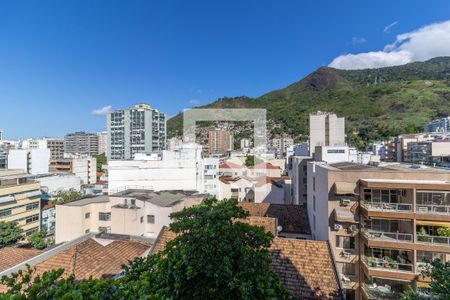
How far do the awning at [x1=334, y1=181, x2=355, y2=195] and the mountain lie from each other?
1913 inches

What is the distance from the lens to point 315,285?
8.49m

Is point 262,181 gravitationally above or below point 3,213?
above

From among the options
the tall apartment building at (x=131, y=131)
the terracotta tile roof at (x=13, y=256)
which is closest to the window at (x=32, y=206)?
the terracotta tile roof at (x=13, y=256)

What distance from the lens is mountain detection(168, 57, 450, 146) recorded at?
74250mm

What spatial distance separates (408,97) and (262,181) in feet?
289

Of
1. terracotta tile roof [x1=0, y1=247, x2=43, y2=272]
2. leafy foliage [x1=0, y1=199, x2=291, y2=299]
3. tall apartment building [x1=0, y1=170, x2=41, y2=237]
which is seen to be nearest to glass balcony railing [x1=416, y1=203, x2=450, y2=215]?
leafy foliage [x1=0, y1=199, x2=291, y2=299]

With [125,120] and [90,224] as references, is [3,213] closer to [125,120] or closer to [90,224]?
[90,224]

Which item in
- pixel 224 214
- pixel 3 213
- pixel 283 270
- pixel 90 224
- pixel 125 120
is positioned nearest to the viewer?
pixel 224 214

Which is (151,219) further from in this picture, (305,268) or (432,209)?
(432,209)

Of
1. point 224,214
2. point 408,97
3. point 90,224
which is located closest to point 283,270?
point 224,214

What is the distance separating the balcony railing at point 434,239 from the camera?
10094mm

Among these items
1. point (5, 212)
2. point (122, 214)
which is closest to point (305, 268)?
point (122, 214)

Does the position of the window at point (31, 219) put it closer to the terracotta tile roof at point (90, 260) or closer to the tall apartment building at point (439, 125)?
the terracotta tile roof at point (90, 260)

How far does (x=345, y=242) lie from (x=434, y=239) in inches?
130
